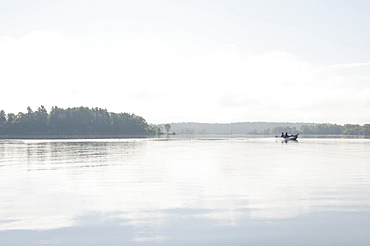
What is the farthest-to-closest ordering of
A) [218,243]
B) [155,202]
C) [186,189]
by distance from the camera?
[186,189] < [155,202] < [218,243]

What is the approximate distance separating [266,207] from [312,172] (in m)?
16.4

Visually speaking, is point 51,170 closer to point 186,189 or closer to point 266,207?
point 186,189

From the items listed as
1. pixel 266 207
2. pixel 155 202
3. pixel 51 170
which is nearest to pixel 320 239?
pixel 266 207

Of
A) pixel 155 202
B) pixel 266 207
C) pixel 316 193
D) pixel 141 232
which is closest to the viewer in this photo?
pixel 141 232

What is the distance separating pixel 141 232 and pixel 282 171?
2226cm

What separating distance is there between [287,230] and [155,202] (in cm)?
761

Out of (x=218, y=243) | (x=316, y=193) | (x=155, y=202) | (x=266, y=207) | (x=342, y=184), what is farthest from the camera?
(x=342, y=184)

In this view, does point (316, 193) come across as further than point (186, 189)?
No

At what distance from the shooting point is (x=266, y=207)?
18500 mm

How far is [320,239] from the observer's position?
1329cm

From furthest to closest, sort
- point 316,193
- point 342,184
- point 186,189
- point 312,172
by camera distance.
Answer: point 312,172, point 342,184, point 186,189, point 316,193

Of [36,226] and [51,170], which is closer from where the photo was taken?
[36,226]

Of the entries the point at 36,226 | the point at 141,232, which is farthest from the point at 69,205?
the point at 141,232

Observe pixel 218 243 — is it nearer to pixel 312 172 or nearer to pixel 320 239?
pixel 320 239
